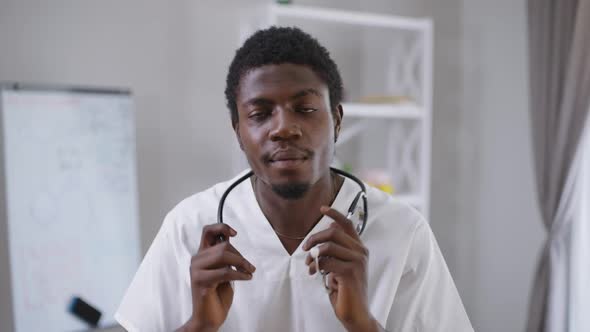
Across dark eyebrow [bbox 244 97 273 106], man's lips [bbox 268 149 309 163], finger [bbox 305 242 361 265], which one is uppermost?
dark eyebrow [bbox 244 97 273 106]

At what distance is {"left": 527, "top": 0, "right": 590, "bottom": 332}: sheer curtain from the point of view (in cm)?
171

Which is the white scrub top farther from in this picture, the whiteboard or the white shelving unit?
the white shelving unit

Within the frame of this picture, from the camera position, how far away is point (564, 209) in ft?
5.92

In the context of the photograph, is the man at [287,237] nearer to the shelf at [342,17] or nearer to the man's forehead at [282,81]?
the man's forehead at [282,81]

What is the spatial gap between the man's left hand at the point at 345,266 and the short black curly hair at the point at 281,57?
0.29 meters

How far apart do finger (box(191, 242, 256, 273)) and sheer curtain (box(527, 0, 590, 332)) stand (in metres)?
1.49

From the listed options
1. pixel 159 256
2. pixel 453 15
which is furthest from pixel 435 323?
pixel 453 15

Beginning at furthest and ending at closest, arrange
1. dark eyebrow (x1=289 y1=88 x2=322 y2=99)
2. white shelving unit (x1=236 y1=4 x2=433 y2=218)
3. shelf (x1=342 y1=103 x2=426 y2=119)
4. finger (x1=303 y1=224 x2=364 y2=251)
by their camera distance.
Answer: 1. white shelving unit (x1=236 y1=4 x2=433 y2=218)
2. shelf (x1=342 y1=103 x2=426 y2=119)
3. dark eyebrow (x1=289 y1=88 x2=322 y2=99)
4. finger (x1=303 y1=224 x2=364 y2=251)

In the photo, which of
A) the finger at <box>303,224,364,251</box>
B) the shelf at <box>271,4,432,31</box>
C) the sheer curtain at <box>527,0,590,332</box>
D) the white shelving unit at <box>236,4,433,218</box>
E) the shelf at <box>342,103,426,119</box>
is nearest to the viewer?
the finger at <box>303,224,364,251</box>

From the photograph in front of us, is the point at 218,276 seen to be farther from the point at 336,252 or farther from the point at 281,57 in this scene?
the point at 281,57

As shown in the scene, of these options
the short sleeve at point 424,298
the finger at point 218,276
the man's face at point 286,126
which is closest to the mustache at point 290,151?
the man's face at point 286,126

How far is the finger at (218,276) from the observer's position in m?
0.78

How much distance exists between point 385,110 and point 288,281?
123cm

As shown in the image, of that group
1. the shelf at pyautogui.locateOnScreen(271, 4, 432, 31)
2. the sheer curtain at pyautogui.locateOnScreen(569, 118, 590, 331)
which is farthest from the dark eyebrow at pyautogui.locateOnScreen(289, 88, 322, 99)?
the sheer curtain at pyautogui.locateOnScreen(569, 118, 590, 331)
